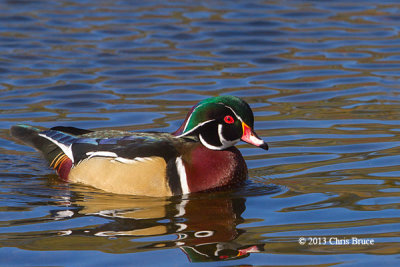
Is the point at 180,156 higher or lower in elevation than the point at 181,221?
higher

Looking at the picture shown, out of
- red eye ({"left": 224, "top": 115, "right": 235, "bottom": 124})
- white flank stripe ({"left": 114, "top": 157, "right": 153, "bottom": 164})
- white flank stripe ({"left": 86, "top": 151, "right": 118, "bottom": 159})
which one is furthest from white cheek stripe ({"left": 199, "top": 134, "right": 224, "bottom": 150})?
white flank stripe ({"left": 86, "top": 151, "right": 118, "bottom": 159})

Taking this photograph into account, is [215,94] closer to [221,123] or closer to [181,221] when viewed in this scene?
[221,123]

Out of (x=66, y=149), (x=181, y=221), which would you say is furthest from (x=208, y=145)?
(x=66, y=149)

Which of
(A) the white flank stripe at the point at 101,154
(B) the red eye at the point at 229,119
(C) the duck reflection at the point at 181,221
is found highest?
(B) the red eye at the point at 229,119

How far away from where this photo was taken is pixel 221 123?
29.8 ft

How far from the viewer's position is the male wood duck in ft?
29.2

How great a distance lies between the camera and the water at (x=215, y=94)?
7.42 meters

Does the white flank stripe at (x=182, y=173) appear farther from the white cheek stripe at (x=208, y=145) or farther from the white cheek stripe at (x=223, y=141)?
the white cheek stripe at (x=223, y=141)

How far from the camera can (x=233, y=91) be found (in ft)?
43.7

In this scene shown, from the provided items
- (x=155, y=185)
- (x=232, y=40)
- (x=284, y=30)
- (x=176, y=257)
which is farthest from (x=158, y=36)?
(x=176, y=257)

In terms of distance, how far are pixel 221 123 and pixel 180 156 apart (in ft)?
1.75

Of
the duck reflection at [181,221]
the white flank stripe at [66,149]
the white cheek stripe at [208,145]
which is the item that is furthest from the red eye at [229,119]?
the white flank stripe at [66,149]

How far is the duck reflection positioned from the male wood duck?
0.15 meters

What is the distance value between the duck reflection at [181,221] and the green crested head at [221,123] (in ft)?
1.80
